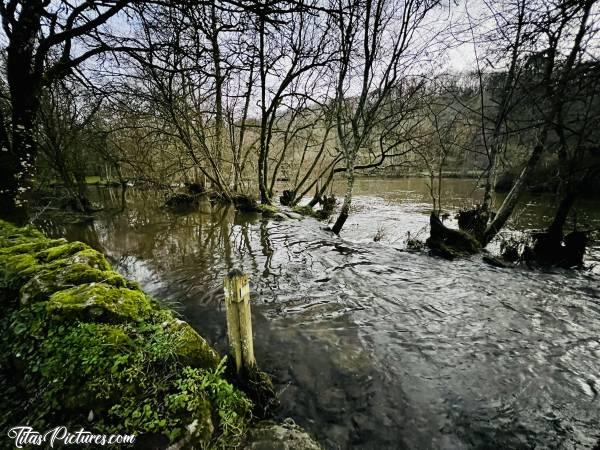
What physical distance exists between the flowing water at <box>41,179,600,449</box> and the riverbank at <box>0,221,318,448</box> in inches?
42.2

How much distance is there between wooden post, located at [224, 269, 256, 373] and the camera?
238 centimetres

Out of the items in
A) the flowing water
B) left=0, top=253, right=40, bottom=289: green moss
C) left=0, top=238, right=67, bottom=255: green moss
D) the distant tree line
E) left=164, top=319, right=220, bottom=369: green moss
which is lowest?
the flowing water

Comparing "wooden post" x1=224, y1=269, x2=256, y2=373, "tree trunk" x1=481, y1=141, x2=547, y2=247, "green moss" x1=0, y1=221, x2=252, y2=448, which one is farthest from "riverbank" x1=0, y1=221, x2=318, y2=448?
"tree trunk" x1=481, y1=141, x2=547, y2=247

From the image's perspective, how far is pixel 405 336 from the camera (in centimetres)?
407

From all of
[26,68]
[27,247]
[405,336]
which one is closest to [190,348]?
[405,336]

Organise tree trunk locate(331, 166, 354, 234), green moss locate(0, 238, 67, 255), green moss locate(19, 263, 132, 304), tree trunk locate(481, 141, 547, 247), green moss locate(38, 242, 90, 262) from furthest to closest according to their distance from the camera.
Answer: tree trunk locate(331, 166, 354, 234), tree trunk locate(481, 141, 547, 247), green moss locate(0, 238, 67, 255), green moss locate(38, 242, 90, 262), green moss locate(19, 263, 132, 304)

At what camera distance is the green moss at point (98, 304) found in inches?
91.6

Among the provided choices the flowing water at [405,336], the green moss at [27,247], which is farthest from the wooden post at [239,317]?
the green moss at [27,247]

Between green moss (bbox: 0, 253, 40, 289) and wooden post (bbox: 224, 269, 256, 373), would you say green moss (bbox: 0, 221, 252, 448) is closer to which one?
green moss (bbox: 0, 253, 40, 289)

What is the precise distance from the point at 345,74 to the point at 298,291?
9180 mm

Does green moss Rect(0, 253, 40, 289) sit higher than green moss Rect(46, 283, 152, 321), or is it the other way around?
green moss Rect(0, 253, 40, 289)

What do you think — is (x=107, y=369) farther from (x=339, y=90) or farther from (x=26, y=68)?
(x=339, y=90)

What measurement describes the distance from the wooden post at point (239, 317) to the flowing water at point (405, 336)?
82 cm

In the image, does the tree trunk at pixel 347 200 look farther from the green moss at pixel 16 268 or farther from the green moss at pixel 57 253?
the green moss at pixel 16 268
